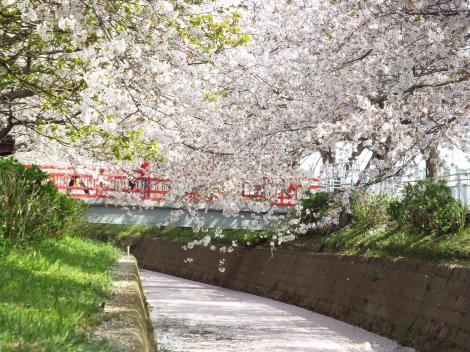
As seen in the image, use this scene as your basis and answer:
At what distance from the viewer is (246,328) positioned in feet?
62.8

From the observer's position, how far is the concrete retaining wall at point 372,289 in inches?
626

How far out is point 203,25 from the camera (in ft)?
41.9

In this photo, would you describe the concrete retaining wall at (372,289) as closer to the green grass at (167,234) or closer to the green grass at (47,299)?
the green grass at (167,234)

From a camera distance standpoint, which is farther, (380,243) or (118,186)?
(118,186)

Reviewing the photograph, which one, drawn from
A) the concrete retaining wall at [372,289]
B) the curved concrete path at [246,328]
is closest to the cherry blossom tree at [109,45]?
the curved concrete path at [246,328]

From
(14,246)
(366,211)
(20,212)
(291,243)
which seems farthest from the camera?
(291,243)

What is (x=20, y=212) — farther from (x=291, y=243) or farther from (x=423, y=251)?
(x=291, y=243)

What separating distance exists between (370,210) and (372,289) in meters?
4.46

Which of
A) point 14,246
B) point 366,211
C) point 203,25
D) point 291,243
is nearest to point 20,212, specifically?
point 14,246

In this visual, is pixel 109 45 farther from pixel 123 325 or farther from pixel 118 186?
pixel 118 186

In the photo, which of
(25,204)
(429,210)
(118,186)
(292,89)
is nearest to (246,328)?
(429,210)

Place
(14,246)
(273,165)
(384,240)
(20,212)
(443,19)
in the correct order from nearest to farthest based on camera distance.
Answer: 1. (443,19)
2. (14,246)
3. (20,212)
4. (273,165)
5. (384,240)

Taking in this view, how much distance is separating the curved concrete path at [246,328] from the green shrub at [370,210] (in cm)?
347

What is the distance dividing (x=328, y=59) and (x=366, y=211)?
34.2ft
